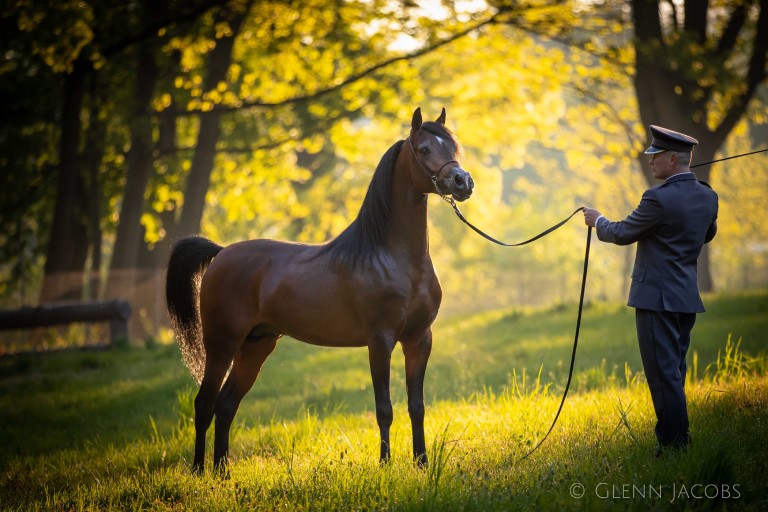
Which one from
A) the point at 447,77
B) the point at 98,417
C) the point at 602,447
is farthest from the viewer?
the point at 447,77

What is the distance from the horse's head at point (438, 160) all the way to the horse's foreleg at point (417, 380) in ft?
4.31

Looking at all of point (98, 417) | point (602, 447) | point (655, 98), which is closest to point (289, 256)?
point (602, 447)

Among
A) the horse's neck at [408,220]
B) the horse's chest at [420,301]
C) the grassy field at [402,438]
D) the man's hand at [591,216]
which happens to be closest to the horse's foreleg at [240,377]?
the grassy field at [402,438]

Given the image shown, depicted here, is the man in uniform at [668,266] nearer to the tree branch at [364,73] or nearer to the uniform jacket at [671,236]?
the uniform jacket at [671,236]

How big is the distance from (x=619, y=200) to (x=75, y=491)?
37.7 metres

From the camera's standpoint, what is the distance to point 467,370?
11859mm

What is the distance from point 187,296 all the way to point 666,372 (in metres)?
4.67

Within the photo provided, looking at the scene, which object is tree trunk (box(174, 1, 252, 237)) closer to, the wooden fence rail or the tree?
the wooden fence rail

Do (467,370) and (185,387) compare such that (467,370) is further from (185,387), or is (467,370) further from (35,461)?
(35,461)

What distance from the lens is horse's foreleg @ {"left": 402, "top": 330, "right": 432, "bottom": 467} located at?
6.06 meters

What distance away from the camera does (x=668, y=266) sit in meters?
5.29

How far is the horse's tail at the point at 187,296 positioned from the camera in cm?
746

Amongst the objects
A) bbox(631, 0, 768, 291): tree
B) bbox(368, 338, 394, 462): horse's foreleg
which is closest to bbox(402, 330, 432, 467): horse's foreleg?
bbox(368, 338, 394, 462): horse's foreleg

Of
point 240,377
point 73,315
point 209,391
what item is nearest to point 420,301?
point 240,377
